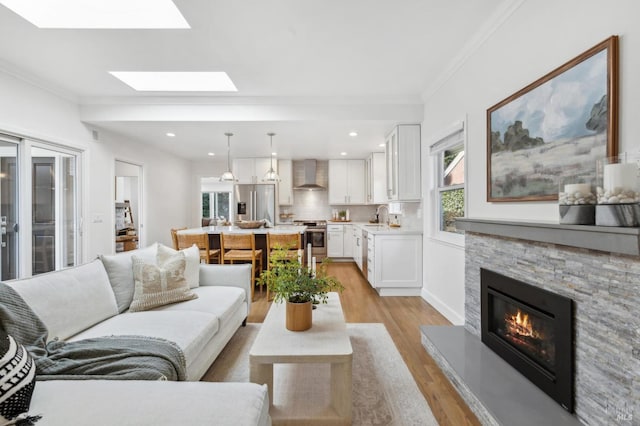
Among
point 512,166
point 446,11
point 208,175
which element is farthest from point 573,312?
point 208,175

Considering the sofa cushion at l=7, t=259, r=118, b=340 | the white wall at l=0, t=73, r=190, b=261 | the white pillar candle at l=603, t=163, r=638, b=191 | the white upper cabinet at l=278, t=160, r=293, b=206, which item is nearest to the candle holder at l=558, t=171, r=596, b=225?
the white pillar candle at l=603, t=163, r=638, b=191

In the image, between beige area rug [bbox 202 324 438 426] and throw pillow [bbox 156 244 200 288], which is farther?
throw pillow [bbox 156 244 200 288]

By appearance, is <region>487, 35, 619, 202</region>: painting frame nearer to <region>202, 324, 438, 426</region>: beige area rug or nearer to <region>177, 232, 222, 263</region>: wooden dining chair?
<region>202, 324, 438, 426</region>: beige area rug

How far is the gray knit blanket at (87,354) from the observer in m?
1.38

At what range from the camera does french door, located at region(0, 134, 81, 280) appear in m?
3.18

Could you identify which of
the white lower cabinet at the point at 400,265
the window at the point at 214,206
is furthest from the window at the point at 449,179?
the window at the point at 214,206

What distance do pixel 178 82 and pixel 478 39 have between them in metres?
3.28

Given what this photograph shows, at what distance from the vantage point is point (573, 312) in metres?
1.50

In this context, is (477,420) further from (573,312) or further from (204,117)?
(204,117)

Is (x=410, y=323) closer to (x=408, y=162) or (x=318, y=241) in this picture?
(x=408, y=162)

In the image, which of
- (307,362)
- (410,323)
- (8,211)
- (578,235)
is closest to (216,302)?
(307,362)

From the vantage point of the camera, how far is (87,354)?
1.49 meters

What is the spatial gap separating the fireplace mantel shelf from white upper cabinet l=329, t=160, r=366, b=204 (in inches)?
197

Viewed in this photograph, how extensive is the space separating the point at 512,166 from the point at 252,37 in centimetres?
229
